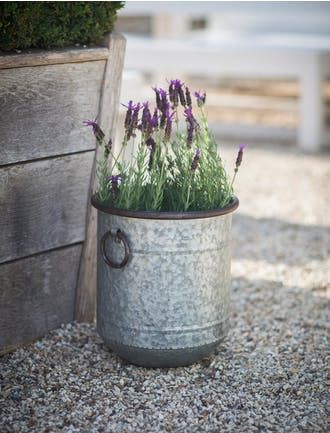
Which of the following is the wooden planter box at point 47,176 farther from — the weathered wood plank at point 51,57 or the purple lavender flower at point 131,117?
the purple lavender flower at point 131,117

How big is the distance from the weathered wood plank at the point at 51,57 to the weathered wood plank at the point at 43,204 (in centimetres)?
35

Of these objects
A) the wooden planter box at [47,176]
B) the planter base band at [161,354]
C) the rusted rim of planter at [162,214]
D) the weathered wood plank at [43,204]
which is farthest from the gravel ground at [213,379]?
the rusted rim of planter at [162,214]

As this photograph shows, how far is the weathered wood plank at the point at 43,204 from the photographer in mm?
2740

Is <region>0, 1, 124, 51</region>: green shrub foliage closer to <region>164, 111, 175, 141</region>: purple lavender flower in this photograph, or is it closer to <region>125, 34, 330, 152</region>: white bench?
<region>164, 111, 175, 141</region>: purple lavender flower

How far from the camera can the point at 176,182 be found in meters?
2.68

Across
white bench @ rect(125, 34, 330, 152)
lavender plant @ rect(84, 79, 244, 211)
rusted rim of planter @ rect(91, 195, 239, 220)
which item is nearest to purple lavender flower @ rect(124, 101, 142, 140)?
lavender plant @ rect(84, 79, 244, 211)

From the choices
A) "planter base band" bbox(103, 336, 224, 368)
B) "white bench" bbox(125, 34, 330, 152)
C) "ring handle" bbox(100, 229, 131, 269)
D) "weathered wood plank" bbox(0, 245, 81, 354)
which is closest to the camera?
"ring handle" bbox(100, 229, 131, 269)

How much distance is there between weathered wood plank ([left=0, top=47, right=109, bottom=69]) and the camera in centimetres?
262

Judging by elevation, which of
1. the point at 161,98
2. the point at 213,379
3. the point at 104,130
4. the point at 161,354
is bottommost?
the point at 213,379

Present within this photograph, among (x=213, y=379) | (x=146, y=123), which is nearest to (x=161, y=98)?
(x=146, y=123)

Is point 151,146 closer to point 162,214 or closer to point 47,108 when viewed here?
point 162,214

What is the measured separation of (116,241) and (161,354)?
0.42m

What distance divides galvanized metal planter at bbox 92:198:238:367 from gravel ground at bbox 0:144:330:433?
13 centimetres

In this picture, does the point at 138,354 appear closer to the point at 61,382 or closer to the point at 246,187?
the point at 61,382
